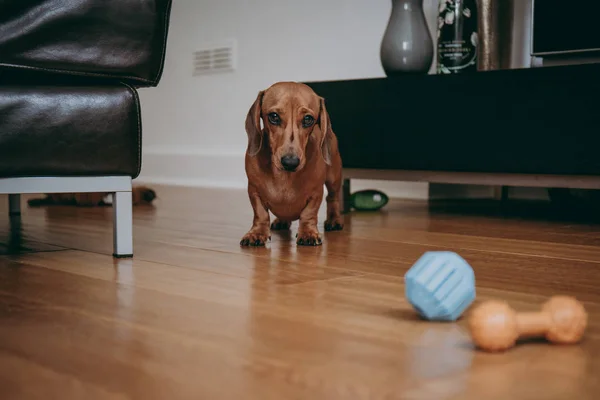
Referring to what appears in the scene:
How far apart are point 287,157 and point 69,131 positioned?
0.48 m

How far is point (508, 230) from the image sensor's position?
1.99m

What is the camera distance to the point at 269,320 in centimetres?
94

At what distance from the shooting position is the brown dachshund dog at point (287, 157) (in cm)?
167

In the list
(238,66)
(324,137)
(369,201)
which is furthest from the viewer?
(238,66)

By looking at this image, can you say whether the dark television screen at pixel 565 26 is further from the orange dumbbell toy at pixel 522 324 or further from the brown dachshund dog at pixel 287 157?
the orange dumbbell toy at pixel 522 324

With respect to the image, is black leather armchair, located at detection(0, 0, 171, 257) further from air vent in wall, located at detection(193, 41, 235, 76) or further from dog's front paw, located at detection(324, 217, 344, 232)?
air vent in wall, located at detection(193, 41, 235, 76)

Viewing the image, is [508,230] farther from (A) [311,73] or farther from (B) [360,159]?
(A) [311,73]

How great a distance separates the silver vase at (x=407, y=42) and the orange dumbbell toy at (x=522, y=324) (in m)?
1.71

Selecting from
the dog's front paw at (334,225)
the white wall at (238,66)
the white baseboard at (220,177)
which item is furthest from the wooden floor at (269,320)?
the white wall at (238,66)

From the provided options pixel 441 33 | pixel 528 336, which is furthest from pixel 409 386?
pixel 441 33

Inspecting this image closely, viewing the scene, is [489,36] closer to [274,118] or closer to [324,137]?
[324,137]

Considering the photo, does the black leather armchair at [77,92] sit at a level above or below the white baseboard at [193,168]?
above

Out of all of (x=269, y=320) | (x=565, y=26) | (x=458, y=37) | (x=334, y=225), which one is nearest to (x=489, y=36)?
(x=458, y=37)

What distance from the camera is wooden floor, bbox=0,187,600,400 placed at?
689 mm
